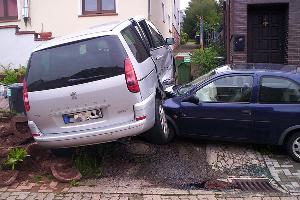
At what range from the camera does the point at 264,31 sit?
13750mm

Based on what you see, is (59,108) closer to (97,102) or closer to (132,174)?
(97,102)

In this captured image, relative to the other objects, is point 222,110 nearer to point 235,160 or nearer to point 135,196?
point 235,160

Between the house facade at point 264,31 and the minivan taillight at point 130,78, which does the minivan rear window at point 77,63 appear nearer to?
the minivan taillight at point 130,78

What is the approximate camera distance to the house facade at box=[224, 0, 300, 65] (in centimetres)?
1275

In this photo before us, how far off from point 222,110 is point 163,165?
1433 millimetres

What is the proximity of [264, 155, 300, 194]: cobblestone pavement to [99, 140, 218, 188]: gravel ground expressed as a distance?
957mm

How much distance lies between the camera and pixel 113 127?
19.7 feet

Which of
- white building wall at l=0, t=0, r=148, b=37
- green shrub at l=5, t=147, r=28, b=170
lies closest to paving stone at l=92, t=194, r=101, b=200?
green shrub at l=5, t=147, r=28, b=170

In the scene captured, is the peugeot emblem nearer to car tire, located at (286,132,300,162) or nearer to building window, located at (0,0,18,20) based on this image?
car tire, located at (286,132,300,162)

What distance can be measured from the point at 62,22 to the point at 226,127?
9.14 metres

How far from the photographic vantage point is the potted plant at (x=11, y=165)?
6.52m

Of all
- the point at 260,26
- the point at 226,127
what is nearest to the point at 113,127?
the point at 226,127

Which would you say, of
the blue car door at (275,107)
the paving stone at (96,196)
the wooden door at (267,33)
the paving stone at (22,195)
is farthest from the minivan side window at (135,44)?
the wooden door at (267,33)

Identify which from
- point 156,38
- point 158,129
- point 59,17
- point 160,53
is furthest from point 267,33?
point 158,129
